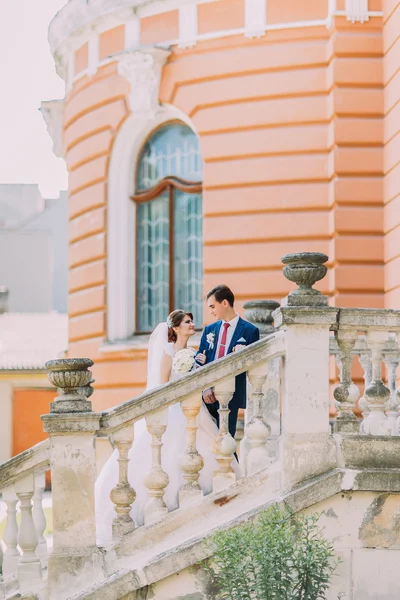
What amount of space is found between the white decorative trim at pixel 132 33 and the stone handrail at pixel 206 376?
7.14m

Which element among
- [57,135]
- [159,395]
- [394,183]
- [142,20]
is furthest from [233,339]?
[57,135]

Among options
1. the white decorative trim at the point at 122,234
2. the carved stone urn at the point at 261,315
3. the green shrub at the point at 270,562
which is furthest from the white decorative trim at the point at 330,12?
the green shrub at the point at 270,562

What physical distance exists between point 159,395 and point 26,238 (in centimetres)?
3391

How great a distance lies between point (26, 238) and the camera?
129 ft

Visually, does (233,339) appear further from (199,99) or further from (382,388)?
(199,99)

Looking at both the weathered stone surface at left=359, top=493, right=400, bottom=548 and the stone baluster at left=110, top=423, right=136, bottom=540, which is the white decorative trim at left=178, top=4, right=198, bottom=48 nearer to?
the stone baluster at left=110, top=423, right=136, bottom=540

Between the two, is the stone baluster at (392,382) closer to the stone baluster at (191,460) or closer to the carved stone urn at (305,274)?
the carved stone urn at (305,274)

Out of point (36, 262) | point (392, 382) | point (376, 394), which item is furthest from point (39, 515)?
point (36, 262)

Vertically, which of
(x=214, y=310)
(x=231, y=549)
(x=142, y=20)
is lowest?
(x=231, y=549)

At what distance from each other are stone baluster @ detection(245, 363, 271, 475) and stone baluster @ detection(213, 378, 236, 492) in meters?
0.11

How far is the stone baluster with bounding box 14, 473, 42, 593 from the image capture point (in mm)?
6559

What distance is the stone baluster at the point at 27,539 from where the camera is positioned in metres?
6.56

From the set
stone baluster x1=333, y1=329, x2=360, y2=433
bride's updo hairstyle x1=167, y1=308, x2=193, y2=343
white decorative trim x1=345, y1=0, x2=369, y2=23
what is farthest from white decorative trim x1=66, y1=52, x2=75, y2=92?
stone baluster x1=333, y1=329, x2=360, y2=433

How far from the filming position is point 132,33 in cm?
1259
